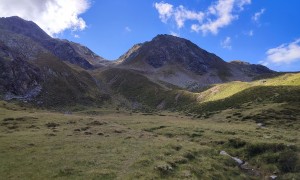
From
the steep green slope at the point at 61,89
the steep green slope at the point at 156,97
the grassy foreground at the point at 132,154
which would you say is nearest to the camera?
the grassy foreground at the point at 132,154

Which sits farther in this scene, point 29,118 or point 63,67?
point 63,67

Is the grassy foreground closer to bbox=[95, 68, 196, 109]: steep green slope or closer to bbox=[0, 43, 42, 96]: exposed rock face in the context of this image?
bbox=[0, 43, 42, 96]: exposed rock face

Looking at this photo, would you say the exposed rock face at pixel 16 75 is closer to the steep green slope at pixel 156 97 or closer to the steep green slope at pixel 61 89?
the steep green slope at pixel 61 89

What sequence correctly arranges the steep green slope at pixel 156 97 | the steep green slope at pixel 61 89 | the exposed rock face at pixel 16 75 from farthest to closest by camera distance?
the steep green slope at pixel 156 97, the steep green slope at pixel 61 89, the exposed rock face at pixel 16 75

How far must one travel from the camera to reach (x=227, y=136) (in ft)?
163

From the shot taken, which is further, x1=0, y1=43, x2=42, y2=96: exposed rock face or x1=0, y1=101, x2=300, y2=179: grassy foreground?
x1=0, y1=43, x2=42, y2=96: exposed rock face

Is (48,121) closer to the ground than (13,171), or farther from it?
farther from it

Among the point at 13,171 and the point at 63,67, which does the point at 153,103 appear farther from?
the point at 13,171

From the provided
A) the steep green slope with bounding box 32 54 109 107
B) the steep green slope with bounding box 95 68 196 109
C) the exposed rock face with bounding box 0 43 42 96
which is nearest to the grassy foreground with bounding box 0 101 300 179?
the exposed rock face with bounding box 0 43 42 96

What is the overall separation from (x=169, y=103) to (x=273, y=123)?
89813 mm

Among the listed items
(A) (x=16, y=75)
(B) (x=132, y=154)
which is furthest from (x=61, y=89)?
(B) (x=132, y=154)

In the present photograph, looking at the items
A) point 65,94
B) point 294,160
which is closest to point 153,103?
point 65,94

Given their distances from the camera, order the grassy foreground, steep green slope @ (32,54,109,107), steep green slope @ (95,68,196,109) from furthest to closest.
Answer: steep green slope @ (95,68,196,109), steep green slope @ (32,54,109,107), the grassy foreground

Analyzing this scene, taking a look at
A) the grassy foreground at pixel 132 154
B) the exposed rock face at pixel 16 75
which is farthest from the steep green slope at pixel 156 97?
the grassy foreground at pixel 132 154
